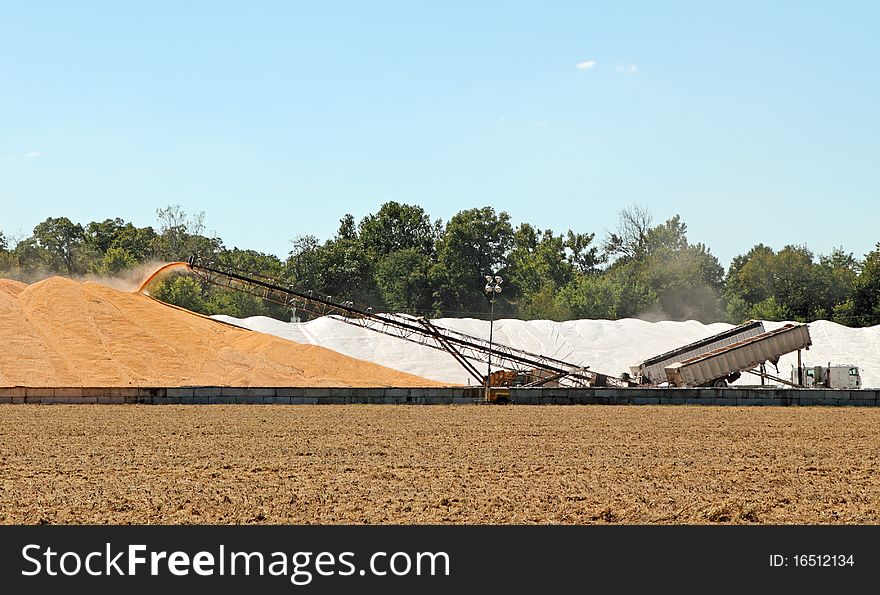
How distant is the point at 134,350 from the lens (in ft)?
141

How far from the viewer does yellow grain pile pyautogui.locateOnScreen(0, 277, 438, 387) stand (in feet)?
131

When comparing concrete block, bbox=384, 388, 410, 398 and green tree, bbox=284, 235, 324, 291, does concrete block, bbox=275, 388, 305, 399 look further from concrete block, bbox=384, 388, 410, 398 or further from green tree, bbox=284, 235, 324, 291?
green tree, bbox=284, 235, 324, 291

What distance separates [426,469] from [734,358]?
98.9 feet

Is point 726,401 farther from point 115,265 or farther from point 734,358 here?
point 115,265

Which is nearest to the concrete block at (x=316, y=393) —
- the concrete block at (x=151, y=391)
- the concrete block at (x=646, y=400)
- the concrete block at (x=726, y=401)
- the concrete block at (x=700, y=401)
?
the concrete block at (x=151, y=391)

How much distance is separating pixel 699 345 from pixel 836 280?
6341cm

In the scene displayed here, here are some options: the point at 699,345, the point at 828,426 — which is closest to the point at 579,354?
the point at 699,345

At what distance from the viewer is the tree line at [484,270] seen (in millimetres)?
90750

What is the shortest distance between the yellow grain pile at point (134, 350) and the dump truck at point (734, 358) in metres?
10.8

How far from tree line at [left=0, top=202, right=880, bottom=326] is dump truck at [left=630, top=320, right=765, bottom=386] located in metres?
39.3

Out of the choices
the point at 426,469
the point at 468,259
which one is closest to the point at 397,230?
the point at 468,259

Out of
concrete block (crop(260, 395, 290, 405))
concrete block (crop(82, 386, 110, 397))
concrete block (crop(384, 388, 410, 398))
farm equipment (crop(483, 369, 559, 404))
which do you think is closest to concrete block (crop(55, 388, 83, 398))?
concrete block (crop(82, 386, 110, 397))
